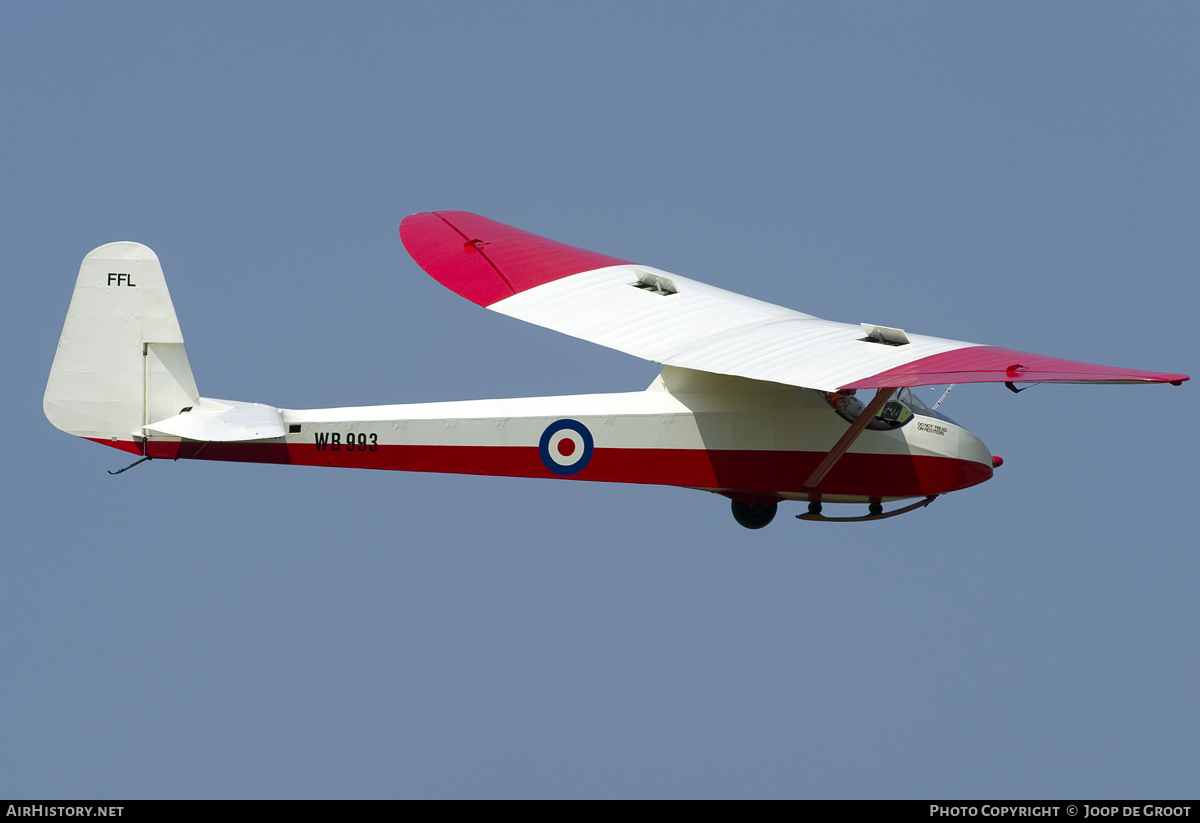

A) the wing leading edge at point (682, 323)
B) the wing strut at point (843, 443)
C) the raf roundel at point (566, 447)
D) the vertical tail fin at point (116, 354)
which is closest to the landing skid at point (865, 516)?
the wing strut at point (843, 443)

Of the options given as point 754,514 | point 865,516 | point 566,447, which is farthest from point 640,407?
point 865,516

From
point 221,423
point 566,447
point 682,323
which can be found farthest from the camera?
point 682,323

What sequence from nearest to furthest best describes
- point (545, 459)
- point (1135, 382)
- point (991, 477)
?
point (1135, 382), point (545, 459), point (991, 477)

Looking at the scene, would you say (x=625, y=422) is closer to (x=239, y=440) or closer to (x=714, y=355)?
(x=714, y=355)

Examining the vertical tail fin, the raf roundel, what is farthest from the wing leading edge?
the vertical tail fin

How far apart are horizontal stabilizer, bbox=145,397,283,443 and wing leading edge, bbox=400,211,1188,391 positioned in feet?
10.4

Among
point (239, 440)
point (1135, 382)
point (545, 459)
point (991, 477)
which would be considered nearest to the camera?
point (1135, 382)

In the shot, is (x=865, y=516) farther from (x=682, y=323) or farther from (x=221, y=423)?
(x=221, y=423)

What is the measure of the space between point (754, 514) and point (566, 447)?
2680 millimetres

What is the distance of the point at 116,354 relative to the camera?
51.4 ft

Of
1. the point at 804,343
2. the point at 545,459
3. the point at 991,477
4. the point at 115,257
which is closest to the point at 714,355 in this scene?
the point at 804,343

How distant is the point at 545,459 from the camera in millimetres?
16703

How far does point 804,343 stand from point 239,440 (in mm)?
5445

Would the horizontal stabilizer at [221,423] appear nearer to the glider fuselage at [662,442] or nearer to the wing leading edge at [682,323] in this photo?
the glider fuselage at [662,442]
